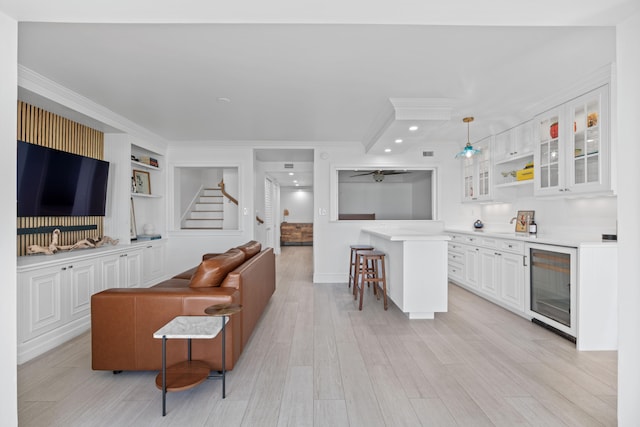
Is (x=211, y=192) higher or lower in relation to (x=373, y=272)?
higher

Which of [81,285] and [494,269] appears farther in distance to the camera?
[494,269]

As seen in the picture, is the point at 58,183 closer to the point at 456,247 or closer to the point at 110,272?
the point at 110,272

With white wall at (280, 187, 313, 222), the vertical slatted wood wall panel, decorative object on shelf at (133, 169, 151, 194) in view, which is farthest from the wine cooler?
white wall at (280, 187, 313, 222)

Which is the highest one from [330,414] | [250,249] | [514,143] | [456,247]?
[514,143]

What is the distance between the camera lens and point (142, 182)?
507 centimetres

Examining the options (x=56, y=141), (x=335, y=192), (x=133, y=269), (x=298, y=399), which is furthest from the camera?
(x=335, y=192)

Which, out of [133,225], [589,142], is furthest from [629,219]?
[133,225]

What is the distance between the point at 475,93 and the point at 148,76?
10.3ft

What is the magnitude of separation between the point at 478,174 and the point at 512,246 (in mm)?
1801

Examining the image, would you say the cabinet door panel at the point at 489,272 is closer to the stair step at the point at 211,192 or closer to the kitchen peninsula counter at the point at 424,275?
the kitchen peninsula counter at the point at 424,275

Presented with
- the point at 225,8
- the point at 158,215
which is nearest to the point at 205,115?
the point at 158,215

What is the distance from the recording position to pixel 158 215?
5.33m

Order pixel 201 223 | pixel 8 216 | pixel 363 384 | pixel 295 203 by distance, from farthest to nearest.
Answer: pixel 295 203
pixel 201 223
pixel 363 384
pixel 8 216

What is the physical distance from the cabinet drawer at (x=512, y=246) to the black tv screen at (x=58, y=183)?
4.87m
